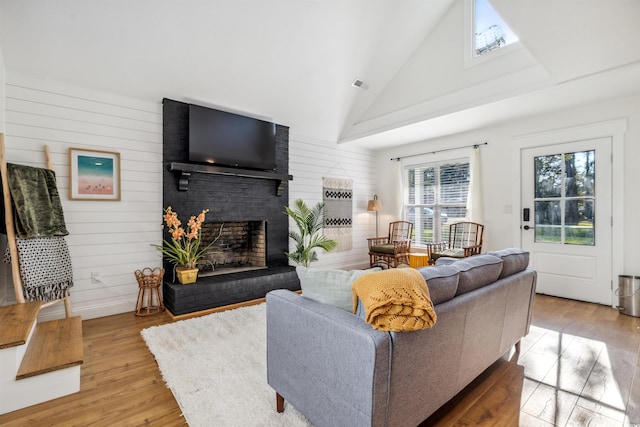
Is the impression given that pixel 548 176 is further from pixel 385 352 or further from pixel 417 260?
pixel 385 352

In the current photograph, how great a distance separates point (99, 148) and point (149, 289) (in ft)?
5.34

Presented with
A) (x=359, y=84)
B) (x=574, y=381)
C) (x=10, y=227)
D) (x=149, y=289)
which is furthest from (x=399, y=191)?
(x=10, y=227)

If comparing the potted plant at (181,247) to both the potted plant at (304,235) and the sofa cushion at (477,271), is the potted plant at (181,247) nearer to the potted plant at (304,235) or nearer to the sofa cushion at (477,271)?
the potted plant at (304,235)

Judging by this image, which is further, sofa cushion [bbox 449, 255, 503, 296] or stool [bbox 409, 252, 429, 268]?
stool [bbox 409, 252, 429, 268]

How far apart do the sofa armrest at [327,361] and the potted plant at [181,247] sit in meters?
2.18

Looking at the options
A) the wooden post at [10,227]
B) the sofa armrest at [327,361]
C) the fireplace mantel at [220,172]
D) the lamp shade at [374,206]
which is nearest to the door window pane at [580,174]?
the lamp shade at [374,206]

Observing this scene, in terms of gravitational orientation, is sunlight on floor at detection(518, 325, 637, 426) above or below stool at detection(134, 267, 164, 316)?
below

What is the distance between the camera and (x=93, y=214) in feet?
10.4

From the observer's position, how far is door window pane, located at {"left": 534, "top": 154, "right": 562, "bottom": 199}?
3.96m

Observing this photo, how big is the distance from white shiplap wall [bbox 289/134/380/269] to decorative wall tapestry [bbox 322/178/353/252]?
103mm

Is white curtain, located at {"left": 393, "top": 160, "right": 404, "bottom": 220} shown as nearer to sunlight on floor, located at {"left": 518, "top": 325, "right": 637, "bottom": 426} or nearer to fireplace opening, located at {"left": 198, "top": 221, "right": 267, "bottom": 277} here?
fireplace opening, located at {"left": 198, "top": 221, "right": 267, "bottom": 277}

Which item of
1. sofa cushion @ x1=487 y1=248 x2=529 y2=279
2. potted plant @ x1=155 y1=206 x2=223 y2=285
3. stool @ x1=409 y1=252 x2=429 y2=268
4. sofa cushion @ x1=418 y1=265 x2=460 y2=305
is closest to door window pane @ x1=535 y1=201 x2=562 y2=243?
stool @ x1=409 y1=252 x2=429 y2=268

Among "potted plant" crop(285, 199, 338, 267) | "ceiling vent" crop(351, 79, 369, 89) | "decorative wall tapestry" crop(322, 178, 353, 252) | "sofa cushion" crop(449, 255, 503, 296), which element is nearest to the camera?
"sofa cushion" crop(449, 255, 503, 296)

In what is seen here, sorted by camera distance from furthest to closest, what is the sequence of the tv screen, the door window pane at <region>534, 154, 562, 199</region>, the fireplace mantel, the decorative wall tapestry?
the decorative wall tapestry → the door window pane at <region>534, 154, 562, 199</region> → the tv screen → the fireplace mantel
